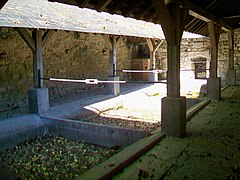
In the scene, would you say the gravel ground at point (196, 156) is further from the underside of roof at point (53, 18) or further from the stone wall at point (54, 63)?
the stone wall at point (54, 63)

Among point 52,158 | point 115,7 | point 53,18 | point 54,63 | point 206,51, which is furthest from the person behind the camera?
point 206,51

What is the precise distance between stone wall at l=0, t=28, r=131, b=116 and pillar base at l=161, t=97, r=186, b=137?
4641 mm

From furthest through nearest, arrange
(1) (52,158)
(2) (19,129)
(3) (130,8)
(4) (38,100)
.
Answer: (4) (38,100) < (2) (19,129) < (1) (52,158) < (3) (130,8)

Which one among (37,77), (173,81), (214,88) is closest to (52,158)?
(37,77)

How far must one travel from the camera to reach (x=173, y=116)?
3719mm

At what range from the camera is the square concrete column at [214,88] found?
6.77 m

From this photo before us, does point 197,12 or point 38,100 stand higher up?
point 197,12

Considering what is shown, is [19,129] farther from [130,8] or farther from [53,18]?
[130,8]

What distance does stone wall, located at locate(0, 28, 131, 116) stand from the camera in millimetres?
6422

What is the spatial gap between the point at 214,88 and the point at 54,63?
201 inches

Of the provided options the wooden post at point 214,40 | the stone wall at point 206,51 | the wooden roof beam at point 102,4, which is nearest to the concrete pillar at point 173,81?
the wooden roof beam at point 102,4

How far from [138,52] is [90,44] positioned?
15.2ft

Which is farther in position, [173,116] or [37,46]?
[37,46]

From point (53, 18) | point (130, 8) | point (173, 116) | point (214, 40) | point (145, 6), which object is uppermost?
point (53, 18)
